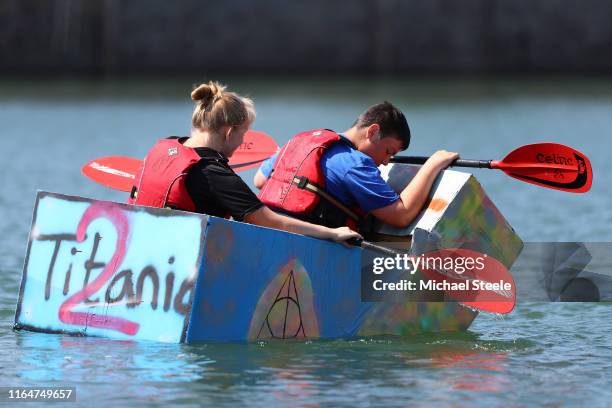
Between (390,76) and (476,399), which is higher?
(390,76)

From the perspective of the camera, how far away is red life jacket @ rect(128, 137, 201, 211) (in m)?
6.33

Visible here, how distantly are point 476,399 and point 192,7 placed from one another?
27.6 m

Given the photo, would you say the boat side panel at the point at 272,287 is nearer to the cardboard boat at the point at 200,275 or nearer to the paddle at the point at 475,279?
the cardboard boat at the point at 200,275

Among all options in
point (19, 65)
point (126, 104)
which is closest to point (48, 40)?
point (19, 65)

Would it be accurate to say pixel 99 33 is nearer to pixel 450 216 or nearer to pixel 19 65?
pixel 19 65

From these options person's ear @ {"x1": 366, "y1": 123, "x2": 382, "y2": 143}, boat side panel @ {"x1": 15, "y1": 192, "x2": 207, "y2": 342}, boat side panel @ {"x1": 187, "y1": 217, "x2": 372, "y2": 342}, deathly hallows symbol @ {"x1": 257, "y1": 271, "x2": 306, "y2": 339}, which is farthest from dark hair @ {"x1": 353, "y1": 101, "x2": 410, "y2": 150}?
boat side panel @ {"x1": 15, "y1": 192, "x2": 207, "y2": 342}

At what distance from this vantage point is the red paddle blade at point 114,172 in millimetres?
7988

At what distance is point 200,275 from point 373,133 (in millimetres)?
1397

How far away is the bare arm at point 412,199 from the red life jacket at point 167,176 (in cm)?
102

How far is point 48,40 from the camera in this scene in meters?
31.9

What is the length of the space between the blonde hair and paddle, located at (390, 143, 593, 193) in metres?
1.61

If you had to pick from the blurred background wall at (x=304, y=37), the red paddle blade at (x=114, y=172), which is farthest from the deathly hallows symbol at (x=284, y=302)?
the blurred background wall at (x=304, y=37)

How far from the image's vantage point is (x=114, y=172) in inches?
319

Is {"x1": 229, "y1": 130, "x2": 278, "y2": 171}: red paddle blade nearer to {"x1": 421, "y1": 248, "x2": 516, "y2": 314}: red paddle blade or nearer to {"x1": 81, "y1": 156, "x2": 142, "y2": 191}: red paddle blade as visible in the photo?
{"x1": 81, "y1": 156, "x2": 142, "y2": 191}: red paddle blade
